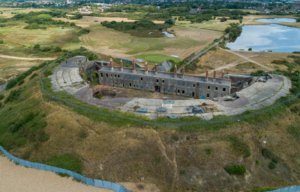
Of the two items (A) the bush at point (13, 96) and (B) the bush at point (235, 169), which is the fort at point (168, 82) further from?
(B) the bush at point (235, 169)

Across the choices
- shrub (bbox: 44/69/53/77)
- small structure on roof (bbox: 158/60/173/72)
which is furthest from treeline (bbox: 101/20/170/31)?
shrub (bbox: 44/69/53/77)

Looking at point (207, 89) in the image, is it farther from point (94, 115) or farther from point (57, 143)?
point (57, 143)

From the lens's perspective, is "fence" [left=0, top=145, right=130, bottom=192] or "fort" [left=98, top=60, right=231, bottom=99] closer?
"fence" [left=0, top=145, right=130, bottom=192]

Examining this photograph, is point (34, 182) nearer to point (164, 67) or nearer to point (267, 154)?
point (267, 154)

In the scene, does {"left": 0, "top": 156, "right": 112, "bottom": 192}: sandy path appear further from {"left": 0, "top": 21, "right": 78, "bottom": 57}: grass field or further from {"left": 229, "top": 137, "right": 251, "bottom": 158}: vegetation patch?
Result: {"left": 0, "top": 21, "right": 78, "bottom": 57}: grass field

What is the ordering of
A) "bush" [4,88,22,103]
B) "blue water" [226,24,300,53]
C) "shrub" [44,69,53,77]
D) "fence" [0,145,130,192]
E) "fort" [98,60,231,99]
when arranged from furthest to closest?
"blue water" [226,24,300,53] → "shrub" [44,69,53,77] → "bush" [4,88,22,103] → "fort" [98,60,231,99] → "fence" [0,145,130,192]

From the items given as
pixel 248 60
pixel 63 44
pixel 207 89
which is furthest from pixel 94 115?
pixel 63 44
